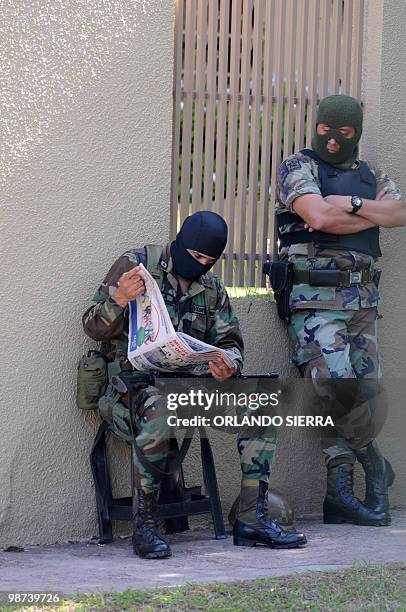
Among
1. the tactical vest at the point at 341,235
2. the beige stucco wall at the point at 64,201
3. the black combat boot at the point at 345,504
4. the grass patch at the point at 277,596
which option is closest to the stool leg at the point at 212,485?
the beige stucco wall at the point at 64,201

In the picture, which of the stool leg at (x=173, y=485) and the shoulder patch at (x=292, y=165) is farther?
the shoulder patch at (x=292, y=165)

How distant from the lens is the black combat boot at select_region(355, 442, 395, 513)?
211 inches

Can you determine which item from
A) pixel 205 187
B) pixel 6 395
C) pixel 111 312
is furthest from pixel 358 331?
pixel 6 395

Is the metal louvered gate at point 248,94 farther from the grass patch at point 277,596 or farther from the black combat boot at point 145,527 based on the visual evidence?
the grass patch at point 277,596

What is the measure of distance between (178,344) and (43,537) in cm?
113

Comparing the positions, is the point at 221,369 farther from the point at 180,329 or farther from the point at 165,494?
the point at 165,494

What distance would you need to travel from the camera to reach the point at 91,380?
4754 millimetres

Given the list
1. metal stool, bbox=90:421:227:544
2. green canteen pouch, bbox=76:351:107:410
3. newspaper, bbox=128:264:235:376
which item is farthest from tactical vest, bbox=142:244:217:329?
metal stool, bbox=90:421:227:544

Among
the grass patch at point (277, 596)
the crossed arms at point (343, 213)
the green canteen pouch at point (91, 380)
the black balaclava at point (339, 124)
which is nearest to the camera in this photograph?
the grass patch at point (277, 596)

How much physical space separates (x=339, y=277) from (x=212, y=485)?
4.05 ft

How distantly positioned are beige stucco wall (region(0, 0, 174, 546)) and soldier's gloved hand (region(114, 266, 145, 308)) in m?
0.40

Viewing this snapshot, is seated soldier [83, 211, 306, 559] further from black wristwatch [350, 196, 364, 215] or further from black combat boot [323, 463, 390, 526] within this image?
black wristwatch [350, 196, 364, 215]

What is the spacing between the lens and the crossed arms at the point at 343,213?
5199 mm

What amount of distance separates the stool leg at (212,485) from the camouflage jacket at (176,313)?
0.45 metres
